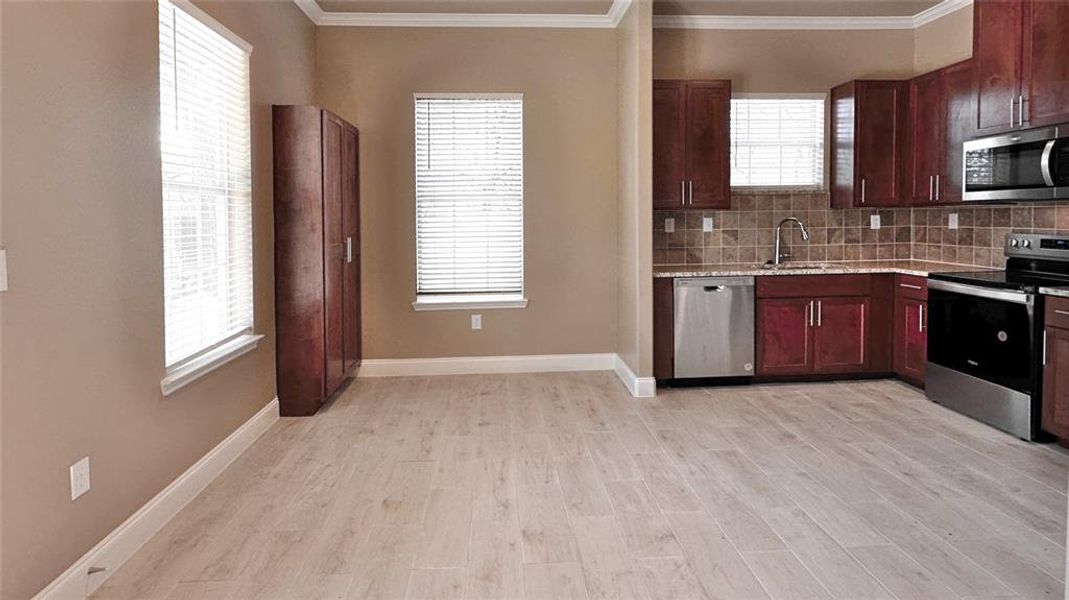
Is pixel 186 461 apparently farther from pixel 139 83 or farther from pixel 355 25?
pixel 355 25

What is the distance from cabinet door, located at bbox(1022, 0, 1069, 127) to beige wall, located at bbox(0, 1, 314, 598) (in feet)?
14.1

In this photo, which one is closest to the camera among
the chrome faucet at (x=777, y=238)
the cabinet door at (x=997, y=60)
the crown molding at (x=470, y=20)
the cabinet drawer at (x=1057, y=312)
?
the cabinet drawer at (x=1057, y=312)

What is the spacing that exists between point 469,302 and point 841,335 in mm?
2708

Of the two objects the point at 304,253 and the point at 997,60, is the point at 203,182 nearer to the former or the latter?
the point at 304,253

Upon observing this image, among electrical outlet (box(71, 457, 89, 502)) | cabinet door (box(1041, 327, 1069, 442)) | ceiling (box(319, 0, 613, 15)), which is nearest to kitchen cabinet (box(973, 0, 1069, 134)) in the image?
cabinet door (box(1041, 327, 1069, 442))

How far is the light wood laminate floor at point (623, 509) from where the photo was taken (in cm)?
280

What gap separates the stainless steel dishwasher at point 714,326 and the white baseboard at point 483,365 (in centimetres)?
86

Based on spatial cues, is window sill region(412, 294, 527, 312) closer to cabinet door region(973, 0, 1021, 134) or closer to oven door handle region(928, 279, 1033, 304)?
oven door handle region(928, 279, 1033, 304)

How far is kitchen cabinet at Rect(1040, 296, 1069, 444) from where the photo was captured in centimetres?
418

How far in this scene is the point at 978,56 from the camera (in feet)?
16.3

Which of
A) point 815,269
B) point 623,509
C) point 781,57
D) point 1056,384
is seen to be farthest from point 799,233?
point 623,509

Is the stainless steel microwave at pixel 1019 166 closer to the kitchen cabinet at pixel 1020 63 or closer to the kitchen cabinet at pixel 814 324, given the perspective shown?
the kitchen cabinet at pixel 1020 63

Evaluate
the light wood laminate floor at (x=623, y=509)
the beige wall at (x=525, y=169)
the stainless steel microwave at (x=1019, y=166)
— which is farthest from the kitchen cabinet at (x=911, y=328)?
the beige wall at (x=525, y=169)

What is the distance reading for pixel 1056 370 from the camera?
424 centimetres
